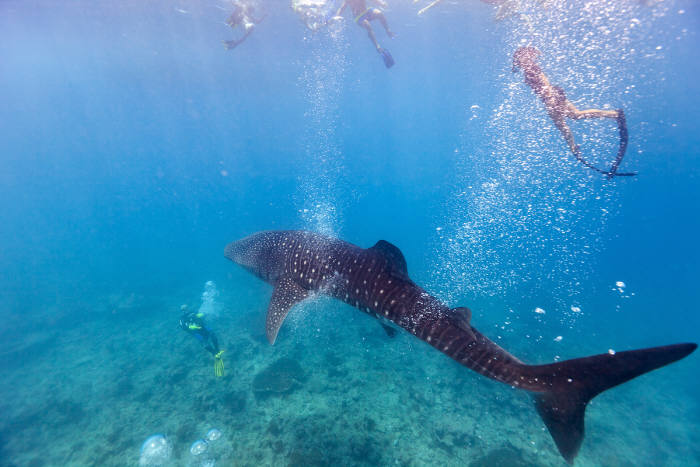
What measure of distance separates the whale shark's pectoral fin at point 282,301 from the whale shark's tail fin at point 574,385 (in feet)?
15.4

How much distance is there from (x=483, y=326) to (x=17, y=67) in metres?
61.2

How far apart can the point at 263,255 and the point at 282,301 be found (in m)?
1.77

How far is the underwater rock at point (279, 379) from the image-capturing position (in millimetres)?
8125

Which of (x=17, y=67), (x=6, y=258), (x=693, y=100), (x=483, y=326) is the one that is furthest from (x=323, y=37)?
(x=693, y=100)

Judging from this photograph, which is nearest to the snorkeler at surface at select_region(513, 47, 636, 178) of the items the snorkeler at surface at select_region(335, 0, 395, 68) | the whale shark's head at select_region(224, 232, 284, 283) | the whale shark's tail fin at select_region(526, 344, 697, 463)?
the whale shark's tail fin at select_region(526, 344, 697, 463)

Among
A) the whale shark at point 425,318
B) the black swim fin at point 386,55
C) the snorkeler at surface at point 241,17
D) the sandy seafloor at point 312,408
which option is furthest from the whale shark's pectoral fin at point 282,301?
the snorkeler at surface at point 241,17

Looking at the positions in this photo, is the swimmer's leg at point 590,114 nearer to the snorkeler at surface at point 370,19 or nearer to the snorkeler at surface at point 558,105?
the snorkeler at surface at point 558,105

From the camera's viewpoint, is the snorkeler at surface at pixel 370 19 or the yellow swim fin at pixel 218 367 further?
the snorkeler at surface at pixel 370 19

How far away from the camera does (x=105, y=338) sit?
45.7ft

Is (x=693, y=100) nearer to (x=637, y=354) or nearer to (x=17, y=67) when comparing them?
(x=637, y=354)

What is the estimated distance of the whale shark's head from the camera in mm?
7141

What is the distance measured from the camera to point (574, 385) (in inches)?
116

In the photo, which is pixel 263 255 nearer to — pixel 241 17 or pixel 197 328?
pixel 197 328

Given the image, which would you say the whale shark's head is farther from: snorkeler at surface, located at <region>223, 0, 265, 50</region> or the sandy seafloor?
snorkeler at surface, located at <region>223, 0, 265, 50</region>
